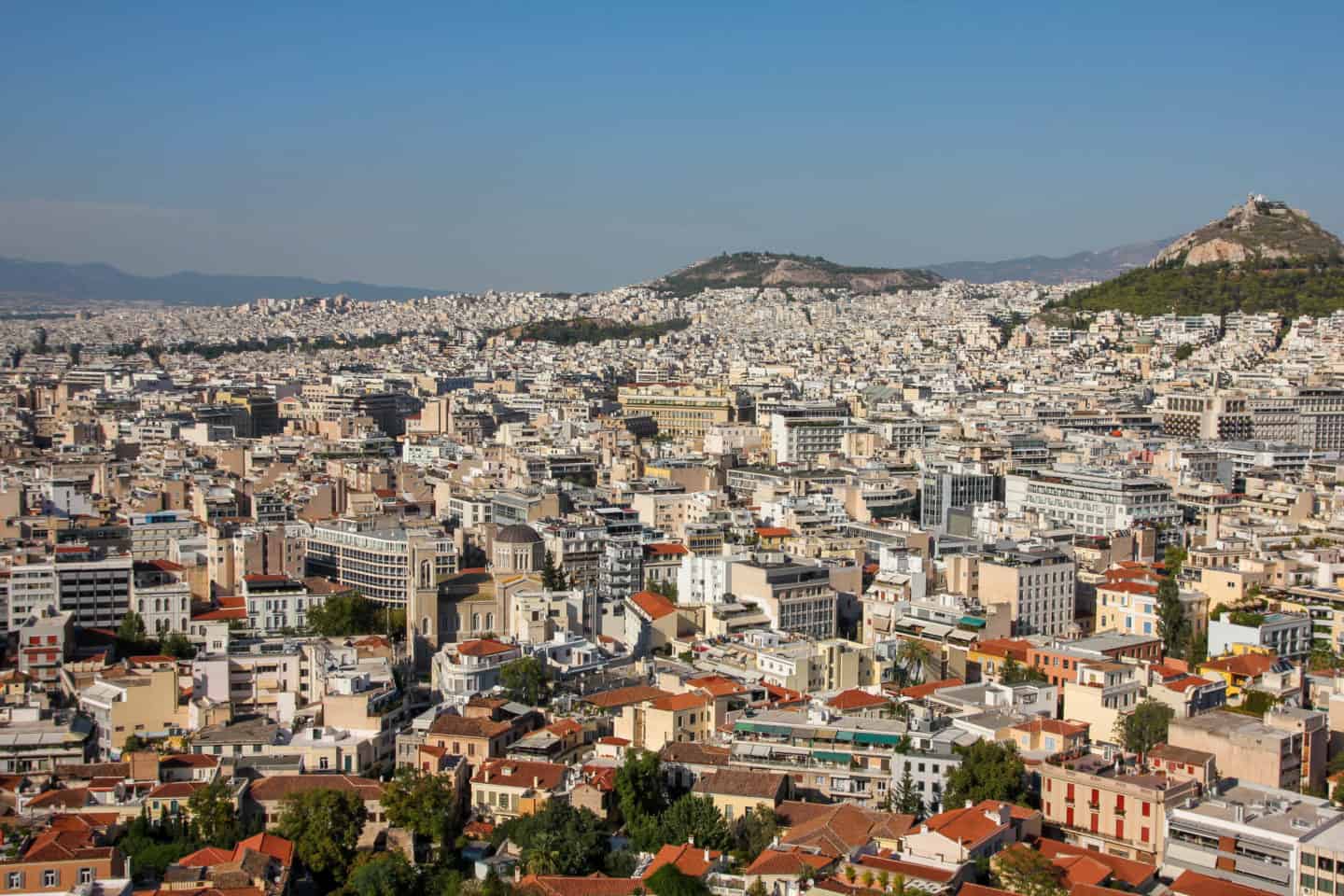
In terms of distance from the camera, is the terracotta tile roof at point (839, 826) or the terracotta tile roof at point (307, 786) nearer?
the terracotta tile roof at point (839, 826)

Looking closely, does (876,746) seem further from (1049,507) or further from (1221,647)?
(1049,507)

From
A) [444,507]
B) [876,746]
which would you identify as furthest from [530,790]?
[444,507]

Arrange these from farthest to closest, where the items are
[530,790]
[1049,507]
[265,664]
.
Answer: [1049,507] → [265,664] → [530,790]

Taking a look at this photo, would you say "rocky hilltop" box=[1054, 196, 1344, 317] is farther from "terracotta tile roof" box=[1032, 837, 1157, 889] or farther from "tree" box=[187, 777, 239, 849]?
"tree" box=[187, 777, 239, 849]

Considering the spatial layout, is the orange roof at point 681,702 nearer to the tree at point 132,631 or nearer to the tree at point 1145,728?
the tree at point 1145,728

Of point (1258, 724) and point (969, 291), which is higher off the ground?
point (969, 291)

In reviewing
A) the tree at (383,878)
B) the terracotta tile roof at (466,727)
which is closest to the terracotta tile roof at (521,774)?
the terracotta tile roof at (466,727)
